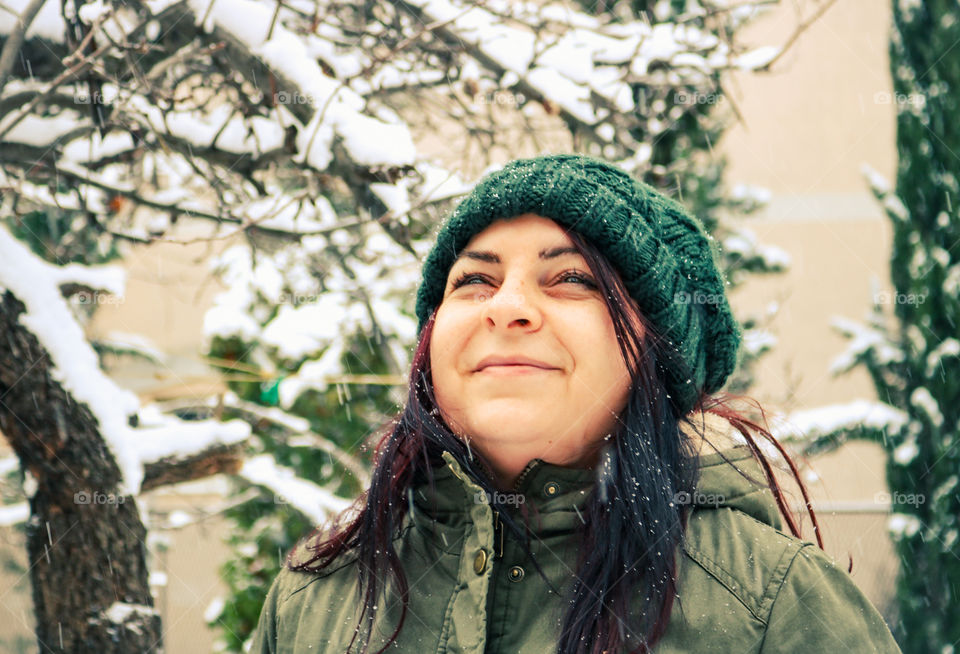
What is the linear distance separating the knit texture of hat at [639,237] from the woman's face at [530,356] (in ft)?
0.16

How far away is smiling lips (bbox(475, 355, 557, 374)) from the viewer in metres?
1.40

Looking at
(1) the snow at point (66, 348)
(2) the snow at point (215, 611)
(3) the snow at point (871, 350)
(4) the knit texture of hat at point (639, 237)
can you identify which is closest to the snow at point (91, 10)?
(1) the snow at point (66, 348)

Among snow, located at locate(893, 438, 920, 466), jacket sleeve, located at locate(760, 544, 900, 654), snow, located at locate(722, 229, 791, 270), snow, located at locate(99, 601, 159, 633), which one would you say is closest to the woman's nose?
jacket sleeve, located at locate(760, 544, 900, 654)

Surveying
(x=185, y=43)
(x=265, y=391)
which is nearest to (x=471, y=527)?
(x=185, y=43)

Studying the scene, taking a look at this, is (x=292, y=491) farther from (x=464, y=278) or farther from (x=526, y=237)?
(x=526, y=237)

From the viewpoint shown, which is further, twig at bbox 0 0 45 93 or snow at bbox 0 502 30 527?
snow at bbox 0 502 30 527

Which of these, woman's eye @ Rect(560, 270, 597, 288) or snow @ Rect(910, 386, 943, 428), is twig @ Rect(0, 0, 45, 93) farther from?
snow @ Rect(910, 386, 943, 428)

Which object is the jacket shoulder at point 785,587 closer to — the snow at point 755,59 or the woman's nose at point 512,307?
the woman's nose at point 512,307

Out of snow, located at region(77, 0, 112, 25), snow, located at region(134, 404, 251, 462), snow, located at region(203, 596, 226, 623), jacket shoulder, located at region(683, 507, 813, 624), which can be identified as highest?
snow, located at region(77, 0, 112, 25)

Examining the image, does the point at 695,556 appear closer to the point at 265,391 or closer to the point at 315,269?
the point at 315,269

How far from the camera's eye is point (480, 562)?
1374mm

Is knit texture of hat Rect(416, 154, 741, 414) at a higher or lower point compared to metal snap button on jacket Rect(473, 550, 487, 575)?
higher

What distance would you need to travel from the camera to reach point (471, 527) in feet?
Result: 4.75

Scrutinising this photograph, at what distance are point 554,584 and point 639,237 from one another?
608mm
